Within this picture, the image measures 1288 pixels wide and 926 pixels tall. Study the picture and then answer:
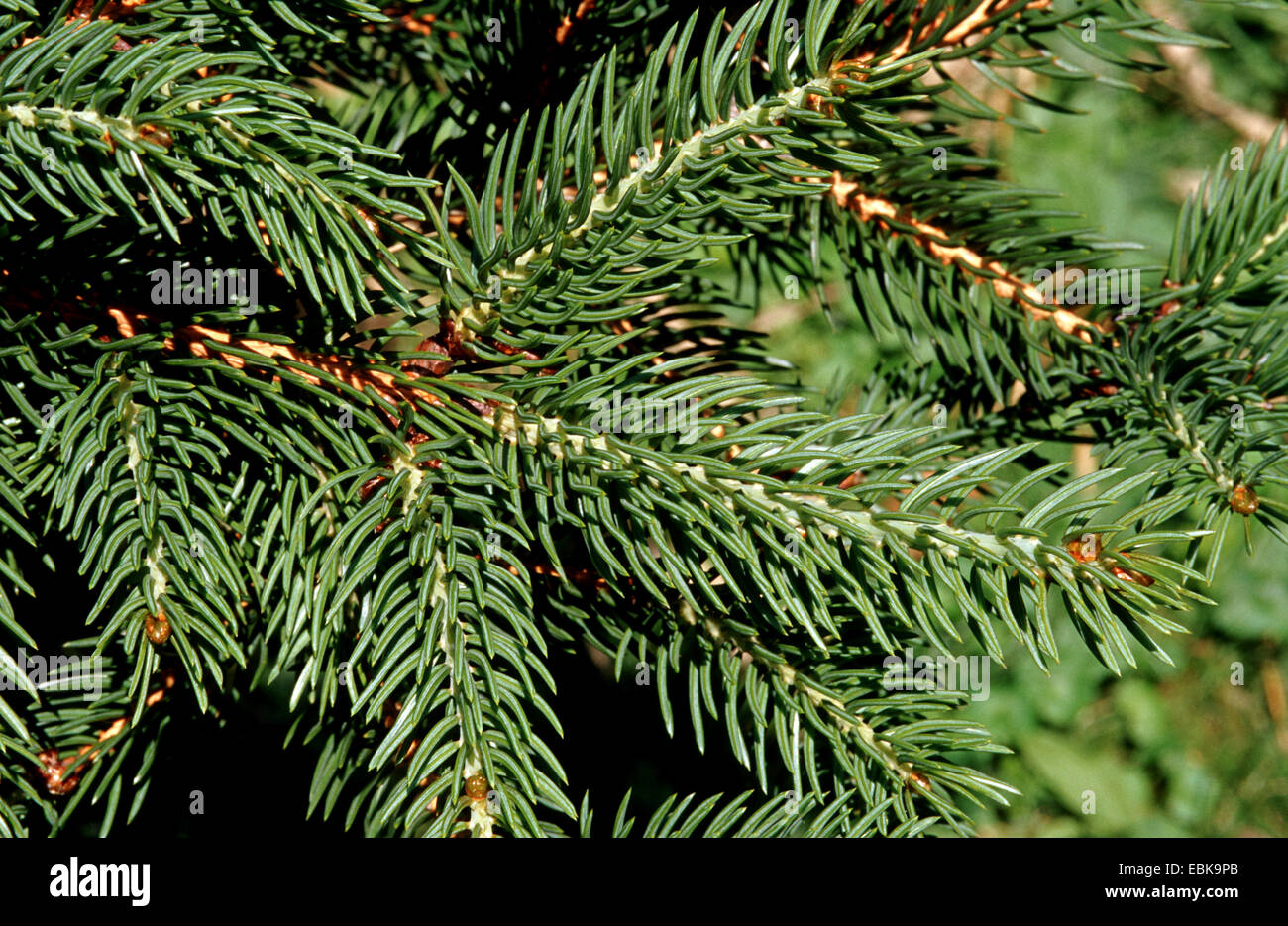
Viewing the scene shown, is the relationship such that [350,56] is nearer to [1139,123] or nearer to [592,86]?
[592,86]

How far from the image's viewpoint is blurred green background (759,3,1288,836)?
1.55 metres

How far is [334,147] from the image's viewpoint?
1.22 ft

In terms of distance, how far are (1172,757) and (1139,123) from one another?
1235 millimetres

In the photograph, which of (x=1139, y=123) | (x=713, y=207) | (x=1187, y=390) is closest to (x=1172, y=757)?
(x=1139, y=123)

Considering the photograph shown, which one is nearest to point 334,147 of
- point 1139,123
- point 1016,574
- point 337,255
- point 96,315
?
point 337,255

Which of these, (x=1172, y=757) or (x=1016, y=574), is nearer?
(x=1016, y=574)

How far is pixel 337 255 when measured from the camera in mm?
381

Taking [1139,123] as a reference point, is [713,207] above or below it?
below

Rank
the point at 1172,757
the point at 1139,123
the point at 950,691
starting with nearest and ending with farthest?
the point at 950,691
the point at 1172,757
the point at 1139,123

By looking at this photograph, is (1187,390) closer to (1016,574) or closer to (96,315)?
(1016,574)

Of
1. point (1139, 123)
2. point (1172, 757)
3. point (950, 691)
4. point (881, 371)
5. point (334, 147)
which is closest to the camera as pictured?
point (334, 147)

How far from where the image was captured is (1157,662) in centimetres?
155

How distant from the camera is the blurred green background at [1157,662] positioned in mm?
1549
